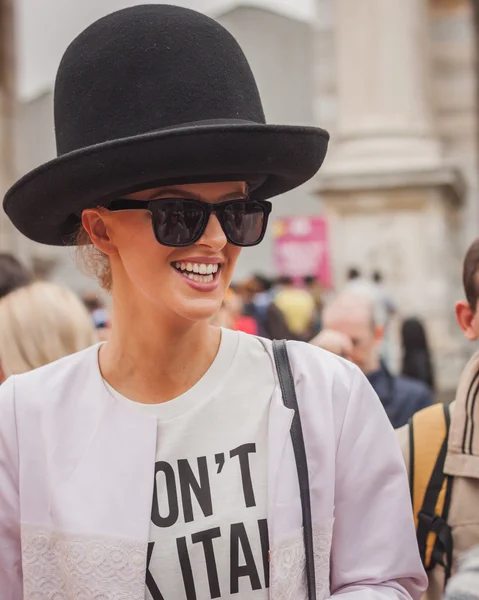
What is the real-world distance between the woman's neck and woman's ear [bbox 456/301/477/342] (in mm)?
777

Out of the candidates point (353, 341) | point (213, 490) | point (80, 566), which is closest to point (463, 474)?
point (213, 490)

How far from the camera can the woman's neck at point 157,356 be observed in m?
2.31

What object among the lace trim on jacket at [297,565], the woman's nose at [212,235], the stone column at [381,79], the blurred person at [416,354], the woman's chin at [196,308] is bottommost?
the blurred person at [416,354]

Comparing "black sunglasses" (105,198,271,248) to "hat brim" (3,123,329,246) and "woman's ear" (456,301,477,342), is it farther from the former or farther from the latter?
"woman's ear" (456,301,477,342)

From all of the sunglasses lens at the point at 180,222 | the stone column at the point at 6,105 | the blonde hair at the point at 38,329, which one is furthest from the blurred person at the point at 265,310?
the stone column at the point at 6,105

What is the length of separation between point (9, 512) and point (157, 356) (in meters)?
0.42

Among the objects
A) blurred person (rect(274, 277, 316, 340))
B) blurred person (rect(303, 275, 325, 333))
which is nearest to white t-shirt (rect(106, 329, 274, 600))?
blurred person (rect(274, 277, 316, 340))

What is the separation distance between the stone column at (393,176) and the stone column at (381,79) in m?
0.01

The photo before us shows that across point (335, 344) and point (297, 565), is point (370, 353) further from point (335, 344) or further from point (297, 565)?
point (297, 565)

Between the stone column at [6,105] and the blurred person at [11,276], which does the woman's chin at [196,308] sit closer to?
the blurred person at [11,276]

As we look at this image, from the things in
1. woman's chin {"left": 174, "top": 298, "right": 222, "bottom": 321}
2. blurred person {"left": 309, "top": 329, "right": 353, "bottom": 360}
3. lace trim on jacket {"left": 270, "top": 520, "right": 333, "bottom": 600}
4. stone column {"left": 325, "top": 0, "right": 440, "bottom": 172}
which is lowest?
lace trim on jacket {"left": 270, "top": 520, "right": 333, "bottom": 600}

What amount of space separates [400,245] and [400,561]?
370 inches

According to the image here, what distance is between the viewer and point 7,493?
7.39ft

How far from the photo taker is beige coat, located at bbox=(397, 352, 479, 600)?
2648mm
